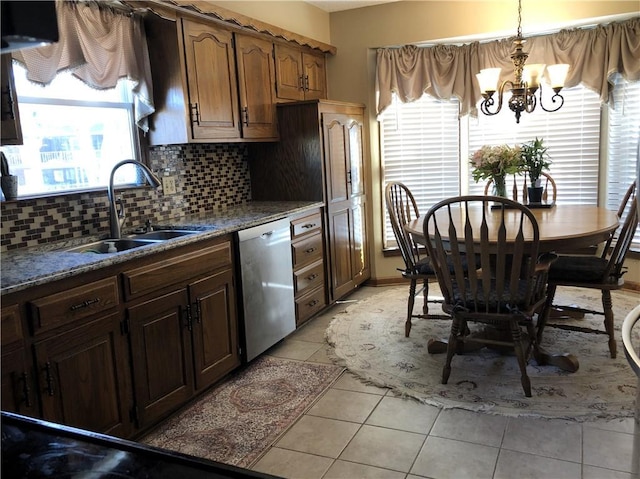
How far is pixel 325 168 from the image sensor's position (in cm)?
395

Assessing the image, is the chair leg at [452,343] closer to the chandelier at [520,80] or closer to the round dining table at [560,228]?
the round dining table at [560,228]

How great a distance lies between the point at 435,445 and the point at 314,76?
3190 mm

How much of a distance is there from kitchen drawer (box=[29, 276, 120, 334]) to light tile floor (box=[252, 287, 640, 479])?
2.92 ft

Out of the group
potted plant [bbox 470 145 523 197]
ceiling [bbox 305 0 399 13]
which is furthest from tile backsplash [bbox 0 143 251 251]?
potted plant [bbox 470 145 523 197]

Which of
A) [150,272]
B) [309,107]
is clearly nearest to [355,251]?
[309,107]

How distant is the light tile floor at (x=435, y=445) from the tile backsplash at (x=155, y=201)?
146 centimetres

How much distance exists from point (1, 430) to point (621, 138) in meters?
4.60

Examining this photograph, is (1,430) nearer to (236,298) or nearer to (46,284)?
(46,284)

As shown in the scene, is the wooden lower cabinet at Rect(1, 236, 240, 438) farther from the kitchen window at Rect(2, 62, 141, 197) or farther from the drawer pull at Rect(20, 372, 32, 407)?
the kitchen window at Rect(2, 62, 141, 197)

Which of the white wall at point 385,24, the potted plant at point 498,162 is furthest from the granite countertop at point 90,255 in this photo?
the white wall at point 385,24

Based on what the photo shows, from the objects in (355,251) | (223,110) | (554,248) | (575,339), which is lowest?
(575,339)

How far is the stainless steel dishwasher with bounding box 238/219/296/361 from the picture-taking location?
303 cm

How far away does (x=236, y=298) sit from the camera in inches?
117

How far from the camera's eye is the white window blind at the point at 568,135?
4.37 m
